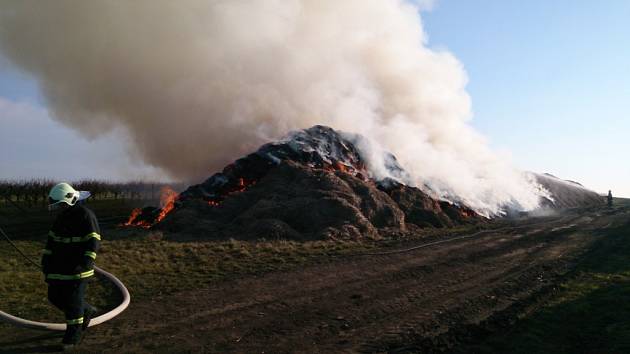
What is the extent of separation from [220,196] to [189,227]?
5.12 meters

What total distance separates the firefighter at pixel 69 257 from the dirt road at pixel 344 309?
570 mm

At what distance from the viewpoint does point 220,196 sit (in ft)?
77.7

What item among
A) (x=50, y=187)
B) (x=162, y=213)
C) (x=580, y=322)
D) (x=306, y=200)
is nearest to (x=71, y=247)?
(x=580, y=322)

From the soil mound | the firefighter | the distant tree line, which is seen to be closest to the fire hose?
the firefighter

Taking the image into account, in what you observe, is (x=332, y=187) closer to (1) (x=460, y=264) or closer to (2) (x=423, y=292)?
(1) (x=460, y=264)

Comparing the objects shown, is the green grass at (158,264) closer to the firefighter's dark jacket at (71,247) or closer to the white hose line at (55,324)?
the white hose line at (55,324)

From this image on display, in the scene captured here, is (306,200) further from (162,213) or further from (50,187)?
(50,187)

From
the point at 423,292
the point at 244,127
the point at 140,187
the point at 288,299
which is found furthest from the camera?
the point at 140,187

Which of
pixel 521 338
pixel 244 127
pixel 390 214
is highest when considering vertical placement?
pixel 244 127

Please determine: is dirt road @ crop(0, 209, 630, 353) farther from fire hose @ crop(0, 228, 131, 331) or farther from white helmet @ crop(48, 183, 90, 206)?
white helmet @ crop(48, 183, 90, 206)

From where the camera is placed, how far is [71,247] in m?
5.96

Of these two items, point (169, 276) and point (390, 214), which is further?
point (390, 214)

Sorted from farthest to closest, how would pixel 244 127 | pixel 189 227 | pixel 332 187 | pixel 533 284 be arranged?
pixel 244 127
pixel 332 187
pixel 189 227
pixel 533 284

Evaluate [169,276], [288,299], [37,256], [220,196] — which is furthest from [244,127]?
[288,299]
